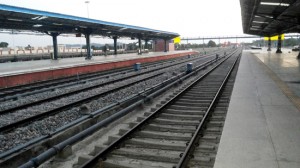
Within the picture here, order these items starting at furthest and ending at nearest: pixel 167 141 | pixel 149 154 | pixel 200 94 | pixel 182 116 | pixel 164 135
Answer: pixel 200 94, pixel 182 116, pixel 164 135, pixel 167 141, pixel 149 154

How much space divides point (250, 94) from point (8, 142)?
29.8 ft

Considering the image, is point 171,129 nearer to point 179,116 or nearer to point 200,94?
point 179,116

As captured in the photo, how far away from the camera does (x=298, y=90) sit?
12.5 meters

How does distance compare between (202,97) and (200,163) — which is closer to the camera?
(200,163)

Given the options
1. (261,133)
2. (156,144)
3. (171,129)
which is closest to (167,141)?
Result: (156,144)

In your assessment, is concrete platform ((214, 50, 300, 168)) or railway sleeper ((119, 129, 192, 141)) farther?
railway sleeper ((119, 129, 192, 141))

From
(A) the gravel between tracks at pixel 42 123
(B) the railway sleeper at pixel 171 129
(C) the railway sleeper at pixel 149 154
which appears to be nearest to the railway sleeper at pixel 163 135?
(B) the railway sleeper at pixel 171 129

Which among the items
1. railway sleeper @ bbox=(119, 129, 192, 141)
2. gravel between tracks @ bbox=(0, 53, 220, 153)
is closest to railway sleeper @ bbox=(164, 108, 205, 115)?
railway sleeper @ bbox=(119, 129, 192, 141)

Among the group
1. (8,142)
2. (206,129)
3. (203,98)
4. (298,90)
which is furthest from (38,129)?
(298,90)

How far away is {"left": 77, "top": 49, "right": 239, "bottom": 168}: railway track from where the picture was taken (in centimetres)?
560

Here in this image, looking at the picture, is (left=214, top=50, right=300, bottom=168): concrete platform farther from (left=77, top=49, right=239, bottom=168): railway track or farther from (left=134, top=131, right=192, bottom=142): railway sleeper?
(left=134, top=131, right=192, bottom=142): railway sleeper

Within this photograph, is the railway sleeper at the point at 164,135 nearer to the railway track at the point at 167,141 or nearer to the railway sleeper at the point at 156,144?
the railway track at the point at 167,141

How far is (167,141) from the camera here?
22.5 feet

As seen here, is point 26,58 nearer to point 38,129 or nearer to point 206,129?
point 38,129
